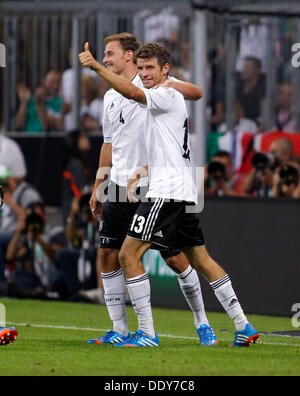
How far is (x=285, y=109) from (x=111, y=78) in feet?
25.9

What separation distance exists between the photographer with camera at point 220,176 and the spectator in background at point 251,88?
3.83ft

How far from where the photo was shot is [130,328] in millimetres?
11328

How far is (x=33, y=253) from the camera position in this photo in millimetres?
15688

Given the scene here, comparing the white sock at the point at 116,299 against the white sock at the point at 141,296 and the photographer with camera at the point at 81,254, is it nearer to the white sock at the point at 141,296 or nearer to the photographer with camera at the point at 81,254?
the white sock at the point at 141,296

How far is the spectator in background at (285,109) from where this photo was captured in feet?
52.1

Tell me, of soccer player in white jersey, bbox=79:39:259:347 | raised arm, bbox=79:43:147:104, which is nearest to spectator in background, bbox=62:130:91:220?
soccer player in white jersey, bbox=79:39:259:347

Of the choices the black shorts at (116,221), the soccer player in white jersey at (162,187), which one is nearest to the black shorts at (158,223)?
the soccer player in white jersey at (162,187)

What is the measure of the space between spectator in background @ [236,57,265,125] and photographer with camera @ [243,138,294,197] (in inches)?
46.7

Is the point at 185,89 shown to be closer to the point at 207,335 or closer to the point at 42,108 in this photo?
the point at 207,335

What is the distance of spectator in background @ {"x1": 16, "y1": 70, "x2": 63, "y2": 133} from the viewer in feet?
57.0

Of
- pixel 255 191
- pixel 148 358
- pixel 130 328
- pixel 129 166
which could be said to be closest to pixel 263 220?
pixel 255 191

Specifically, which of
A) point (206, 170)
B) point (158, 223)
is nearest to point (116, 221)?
point (158, 223)

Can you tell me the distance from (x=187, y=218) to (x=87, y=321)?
3539 mm

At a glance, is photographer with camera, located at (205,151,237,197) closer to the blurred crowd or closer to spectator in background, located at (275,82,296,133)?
the blurred crowd
